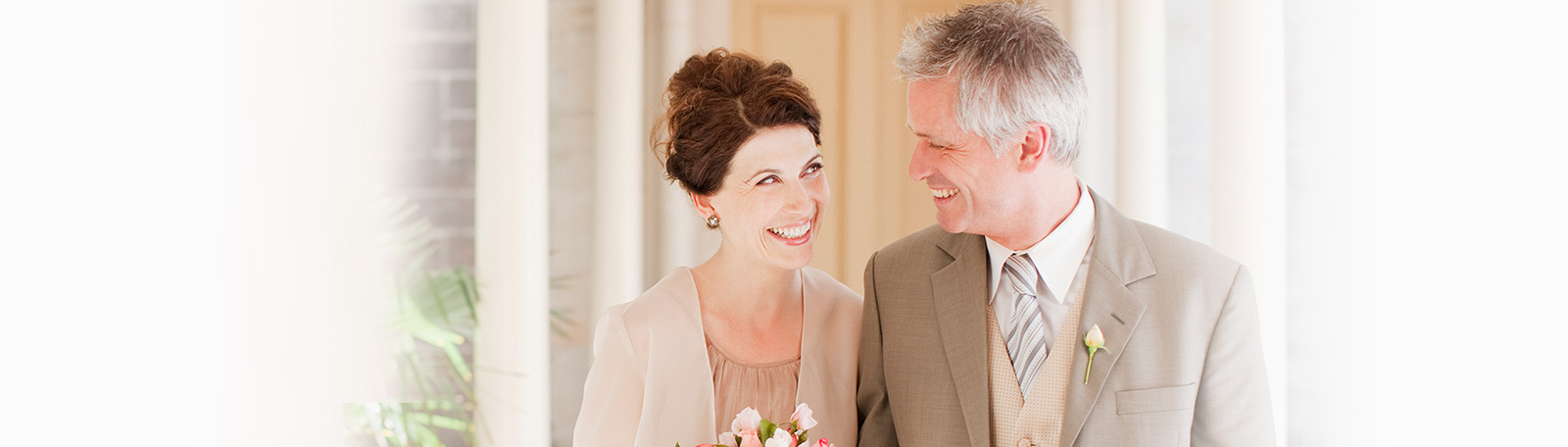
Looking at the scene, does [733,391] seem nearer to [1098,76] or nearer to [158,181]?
[158,181]

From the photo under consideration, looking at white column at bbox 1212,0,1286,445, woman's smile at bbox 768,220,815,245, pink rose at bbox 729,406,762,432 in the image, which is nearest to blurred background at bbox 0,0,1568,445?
white column at bbox 1212,0,1286,445

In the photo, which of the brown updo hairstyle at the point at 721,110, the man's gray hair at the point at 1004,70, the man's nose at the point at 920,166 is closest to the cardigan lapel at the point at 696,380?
the brown updo hairstyle at the point at 721,110

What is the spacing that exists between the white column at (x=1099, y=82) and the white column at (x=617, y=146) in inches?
58.0

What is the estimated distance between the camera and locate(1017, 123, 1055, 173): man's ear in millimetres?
1581

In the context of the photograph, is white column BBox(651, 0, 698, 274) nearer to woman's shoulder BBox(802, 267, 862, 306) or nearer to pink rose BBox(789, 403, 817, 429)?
woman's shoulder BBox(802, 267, 862, 306)

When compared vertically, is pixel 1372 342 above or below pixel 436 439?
above

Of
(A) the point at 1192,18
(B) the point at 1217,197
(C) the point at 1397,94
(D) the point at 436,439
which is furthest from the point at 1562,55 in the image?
(D) the point at 436,439

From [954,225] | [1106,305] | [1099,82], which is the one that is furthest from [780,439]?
[1099,82]

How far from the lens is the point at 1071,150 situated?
5.40ft

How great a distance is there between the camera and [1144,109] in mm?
2926

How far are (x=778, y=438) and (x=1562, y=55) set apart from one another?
2137 mm

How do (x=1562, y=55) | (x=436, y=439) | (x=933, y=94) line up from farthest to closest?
(x=436, y=439) < (x=1562, y=55) < (x=933, y=94)

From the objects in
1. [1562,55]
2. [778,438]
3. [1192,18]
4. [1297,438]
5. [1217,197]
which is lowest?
[1297,438]

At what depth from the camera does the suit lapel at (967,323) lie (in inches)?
61.2
